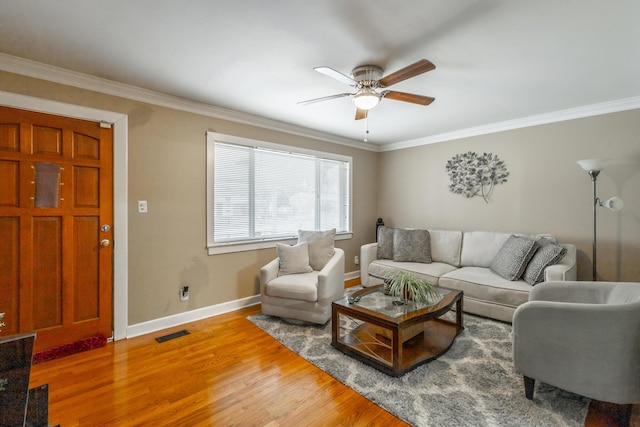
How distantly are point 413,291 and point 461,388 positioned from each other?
2.49 ft

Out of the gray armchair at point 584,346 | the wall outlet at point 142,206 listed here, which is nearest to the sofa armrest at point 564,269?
the gray armchair at point 584,346

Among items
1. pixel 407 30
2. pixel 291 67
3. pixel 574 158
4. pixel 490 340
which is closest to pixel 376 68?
pixel 407 30

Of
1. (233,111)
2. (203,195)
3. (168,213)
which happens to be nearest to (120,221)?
(168,213)

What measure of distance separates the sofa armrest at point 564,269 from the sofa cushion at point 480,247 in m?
0.64

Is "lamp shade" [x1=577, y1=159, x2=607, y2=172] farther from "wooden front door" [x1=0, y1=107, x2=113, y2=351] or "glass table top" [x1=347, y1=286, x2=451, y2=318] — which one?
"wooden front door" [x1=0, y1=107, x2=113, y2=351]

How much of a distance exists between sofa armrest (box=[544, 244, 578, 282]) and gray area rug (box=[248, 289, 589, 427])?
73 cm

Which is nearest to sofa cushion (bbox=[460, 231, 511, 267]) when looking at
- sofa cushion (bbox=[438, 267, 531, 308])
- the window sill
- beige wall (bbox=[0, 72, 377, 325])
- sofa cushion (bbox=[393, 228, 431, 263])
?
sofa cushion (bbox=[438, 267, 531, 308])

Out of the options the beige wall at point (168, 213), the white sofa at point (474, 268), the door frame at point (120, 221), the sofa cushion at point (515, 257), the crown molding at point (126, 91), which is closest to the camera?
the crown molding at point (126, 91)

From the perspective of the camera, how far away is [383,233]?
4.43 meters

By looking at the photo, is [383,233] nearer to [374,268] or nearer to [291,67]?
[374,268]

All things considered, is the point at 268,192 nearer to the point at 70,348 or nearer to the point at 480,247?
the point at 70,348

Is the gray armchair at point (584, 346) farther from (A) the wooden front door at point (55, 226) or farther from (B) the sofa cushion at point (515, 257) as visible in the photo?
(A) the wooden front door at point (55, 226)

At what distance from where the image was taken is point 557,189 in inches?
141

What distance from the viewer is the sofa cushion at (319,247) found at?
3.69 meters
